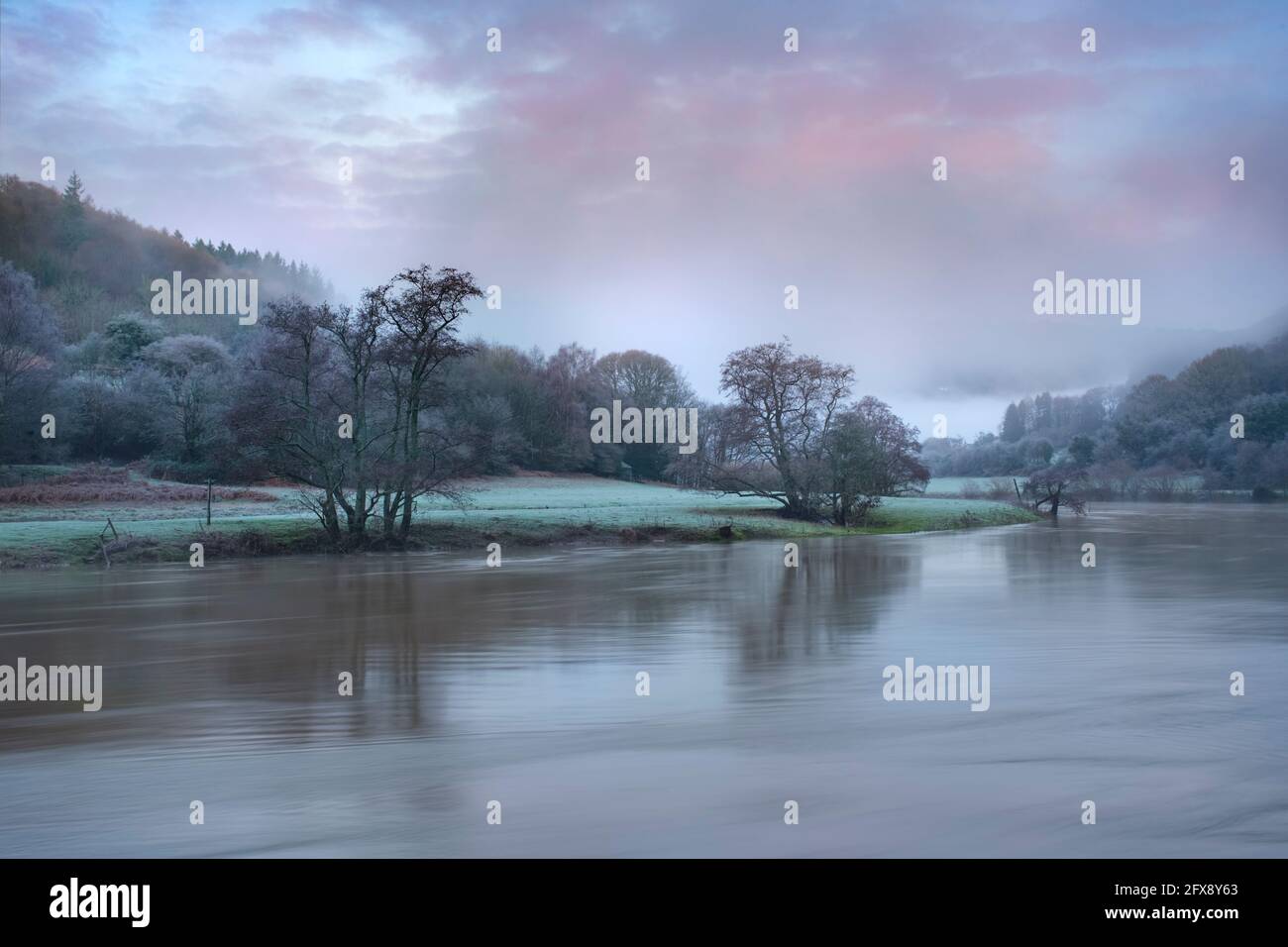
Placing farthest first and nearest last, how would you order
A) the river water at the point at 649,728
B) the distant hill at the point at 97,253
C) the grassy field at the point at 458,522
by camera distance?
the distant hill at the point at 97,253
the grassy field at the point at 458,522
the river water at the point at 649,728

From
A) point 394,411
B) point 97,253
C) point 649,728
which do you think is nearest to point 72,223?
point 97,253

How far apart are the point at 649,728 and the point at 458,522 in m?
30.7

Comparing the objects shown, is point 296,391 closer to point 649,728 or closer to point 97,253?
point 649,728

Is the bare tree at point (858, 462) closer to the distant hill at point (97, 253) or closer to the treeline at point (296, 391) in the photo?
the treeline at point (296, 391)

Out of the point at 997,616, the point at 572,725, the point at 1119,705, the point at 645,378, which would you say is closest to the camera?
the point at 572,725

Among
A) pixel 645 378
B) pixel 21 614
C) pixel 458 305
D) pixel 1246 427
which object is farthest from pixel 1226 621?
pixel 1246 427

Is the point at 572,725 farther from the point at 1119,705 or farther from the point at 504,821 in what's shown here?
the point at 1119,705

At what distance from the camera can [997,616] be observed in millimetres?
18844

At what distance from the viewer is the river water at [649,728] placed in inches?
285

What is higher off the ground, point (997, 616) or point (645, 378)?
point (645, 378)

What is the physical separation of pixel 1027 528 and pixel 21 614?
44.9 m

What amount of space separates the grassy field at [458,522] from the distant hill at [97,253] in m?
72.5

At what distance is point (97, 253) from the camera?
13400 cm

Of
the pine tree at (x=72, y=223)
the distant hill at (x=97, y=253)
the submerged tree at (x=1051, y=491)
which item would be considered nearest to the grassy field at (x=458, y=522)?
the submerged tree at (x=1051, y=491)
